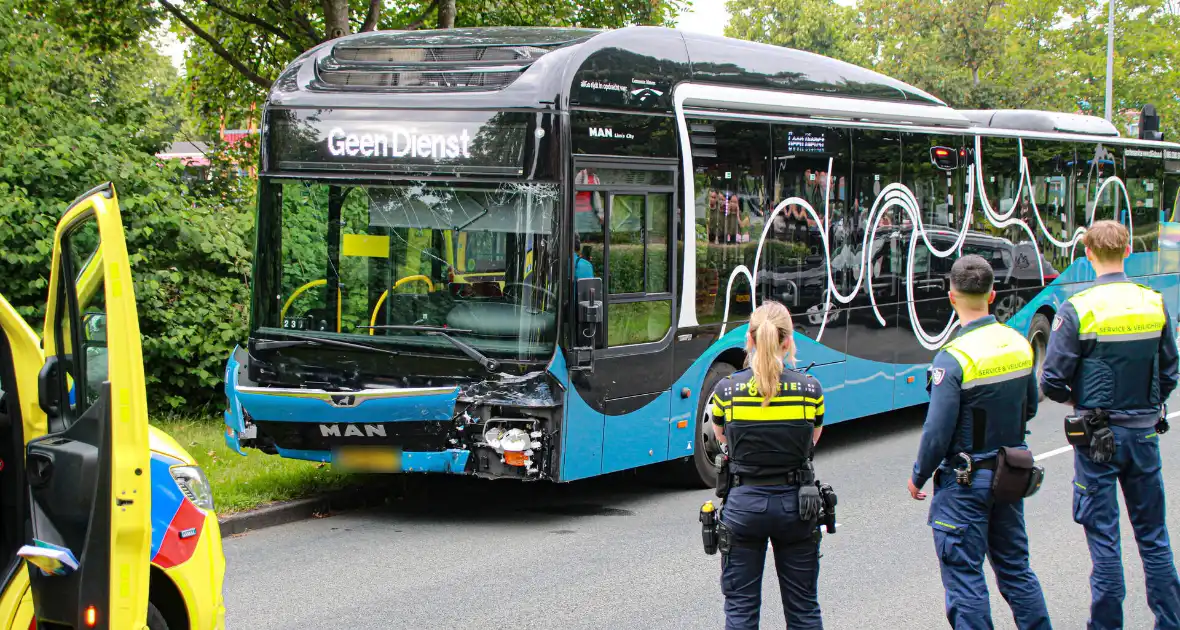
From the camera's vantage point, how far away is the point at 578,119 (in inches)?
305

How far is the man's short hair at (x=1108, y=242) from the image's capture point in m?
5.43

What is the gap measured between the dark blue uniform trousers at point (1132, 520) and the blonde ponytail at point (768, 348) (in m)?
1.74

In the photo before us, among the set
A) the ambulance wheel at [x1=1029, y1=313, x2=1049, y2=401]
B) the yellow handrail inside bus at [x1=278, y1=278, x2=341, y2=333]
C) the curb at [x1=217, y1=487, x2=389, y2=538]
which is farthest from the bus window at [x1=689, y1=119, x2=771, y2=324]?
the ambulance wheel at [x1=1029, y1=313, x2=1049, y2=401]

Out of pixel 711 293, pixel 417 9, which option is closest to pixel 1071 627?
pixel 711 293

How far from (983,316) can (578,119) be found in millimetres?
3528

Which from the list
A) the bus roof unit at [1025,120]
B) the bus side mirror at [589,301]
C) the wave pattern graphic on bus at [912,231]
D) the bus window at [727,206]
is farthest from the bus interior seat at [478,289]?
the bus roof unit at [1025,120]

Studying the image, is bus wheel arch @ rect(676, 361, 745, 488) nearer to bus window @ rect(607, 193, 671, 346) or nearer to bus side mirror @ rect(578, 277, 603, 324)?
bus window @ rect(607, 193, 671, 346)

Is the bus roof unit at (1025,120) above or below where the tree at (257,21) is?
below

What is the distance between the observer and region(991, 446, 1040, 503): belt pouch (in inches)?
187

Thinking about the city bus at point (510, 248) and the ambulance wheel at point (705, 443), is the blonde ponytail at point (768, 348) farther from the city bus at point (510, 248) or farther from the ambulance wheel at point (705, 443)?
the ambulance wheel at point (705, 443)

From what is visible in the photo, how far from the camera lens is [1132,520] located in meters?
5.48

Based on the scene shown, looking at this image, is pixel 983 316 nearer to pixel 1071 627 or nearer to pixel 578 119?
pixel 1071 627

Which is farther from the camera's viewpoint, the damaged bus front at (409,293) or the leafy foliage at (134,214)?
the leafy foliage at (134,214)

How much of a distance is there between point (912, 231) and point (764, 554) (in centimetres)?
752
